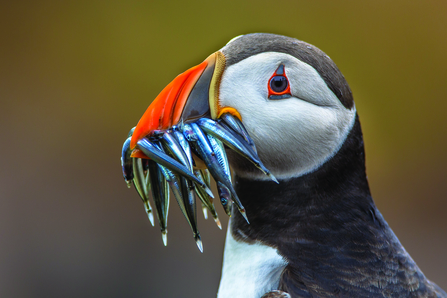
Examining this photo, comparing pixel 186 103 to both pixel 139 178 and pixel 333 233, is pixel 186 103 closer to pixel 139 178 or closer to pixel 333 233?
pixel 139 178

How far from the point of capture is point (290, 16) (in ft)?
16.1

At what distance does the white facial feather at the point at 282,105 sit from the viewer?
1.40 m

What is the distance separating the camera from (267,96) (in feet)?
4.60

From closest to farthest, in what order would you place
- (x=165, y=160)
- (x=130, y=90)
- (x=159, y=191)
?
(x=165, y=160)
(x=159, y=191)
(x=130, y=90)

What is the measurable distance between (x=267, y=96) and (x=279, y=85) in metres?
0.05

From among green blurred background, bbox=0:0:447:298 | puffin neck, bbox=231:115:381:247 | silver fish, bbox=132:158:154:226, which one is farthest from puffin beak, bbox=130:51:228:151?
green blurred background, bbox=0:0:447:298

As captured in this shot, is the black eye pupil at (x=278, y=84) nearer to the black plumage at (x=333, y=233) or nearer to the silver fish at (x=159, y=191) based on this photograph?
the black plumage at (x=333, y=233)

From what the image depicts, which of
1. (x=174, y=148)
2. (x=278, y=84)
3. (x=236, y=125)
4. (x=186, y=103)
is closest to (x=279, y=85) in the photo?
(x=278, y=84)

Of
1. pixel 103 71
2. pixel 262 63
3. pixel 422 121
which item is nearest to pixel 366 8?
pixel 422 121

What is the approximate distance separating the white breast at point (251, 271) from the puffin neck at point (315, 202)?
39 mm

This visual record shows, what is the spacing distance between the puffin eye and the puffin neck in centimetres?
34

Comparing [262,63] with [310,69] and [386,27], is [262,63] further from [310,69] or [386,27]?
[386,27]

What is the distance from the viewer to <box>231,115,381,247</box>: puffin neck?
154 cm

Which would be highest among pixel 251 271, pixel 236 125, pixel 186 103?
pixel 186 103
